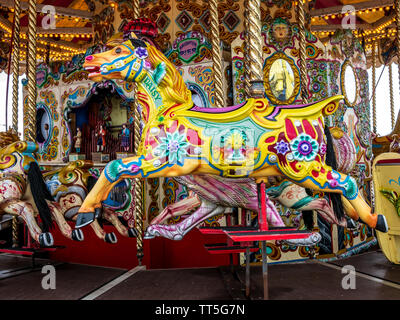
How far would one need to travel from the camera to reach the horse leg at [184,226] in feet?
7.75

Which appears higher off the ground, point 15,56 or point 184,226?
point 15,56

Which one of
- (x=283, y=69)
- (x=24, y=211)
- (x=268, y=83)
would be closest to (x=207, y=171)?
(x=24, y=211)

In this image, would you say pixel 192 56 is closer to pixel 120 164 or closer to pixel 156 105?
pixel 156 105

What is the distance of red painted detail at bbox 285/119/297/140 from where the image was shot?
1.95 meters

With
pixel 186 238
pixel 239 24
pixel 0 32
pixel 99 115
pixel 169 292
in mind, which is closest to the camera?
pixel 169 292

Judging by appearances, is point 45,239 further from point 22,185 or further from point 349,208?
point 349,208

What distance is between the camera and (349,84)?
4.44 m

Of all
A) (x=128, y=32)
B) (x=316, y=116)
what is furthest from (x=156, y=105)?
(x=316, y=116)

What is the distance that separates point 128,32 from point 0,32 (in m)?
5.71

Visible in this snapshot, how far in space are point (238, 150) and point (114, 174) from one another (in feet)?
2.13

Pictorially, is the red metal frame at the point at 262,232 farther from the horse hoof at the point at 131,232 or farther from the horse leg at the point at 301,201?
the horse hoof at the point at 131,232

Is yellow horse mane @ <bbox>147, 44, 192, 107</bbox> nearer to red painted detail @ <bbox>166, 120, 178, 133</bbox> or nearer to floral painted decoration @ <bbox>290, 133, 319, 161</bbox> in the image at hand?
red painted detail @ <bbox>166, 120, 178, 133</bbox>

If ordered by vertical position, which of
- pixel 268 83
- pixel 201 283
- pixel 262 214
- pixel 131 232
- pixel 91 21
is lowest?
pixel 201 283

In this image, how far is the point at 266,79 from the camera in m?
3.97
